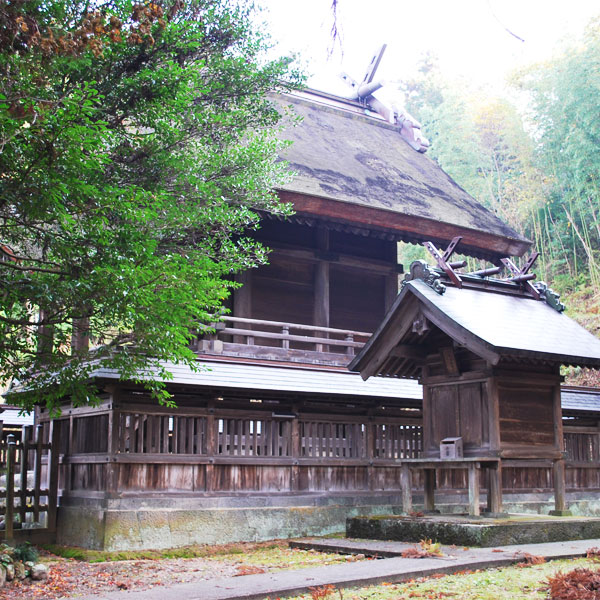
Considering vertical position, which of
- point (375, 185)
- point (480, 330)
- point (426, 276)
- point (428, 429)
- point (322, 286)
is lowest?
point (428, 429)

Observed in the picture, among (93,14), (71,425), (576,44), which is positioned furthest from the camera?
(576,44)

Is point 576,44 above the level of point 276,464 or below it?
above

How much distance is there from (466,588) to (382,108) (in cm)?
2013

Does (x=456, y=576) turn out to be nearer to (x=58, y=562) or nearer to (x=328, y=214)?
(x=58, y=562)

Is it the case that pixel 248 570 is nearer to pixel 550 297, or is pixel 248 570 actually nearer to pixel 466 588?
pixel 466 588

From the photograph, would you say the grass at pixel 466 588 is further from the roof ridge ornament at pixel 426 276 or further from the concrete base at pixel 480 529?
the roof ridge ornament at pixel 426 276

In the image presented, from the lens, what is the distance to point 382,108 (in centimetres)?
2473

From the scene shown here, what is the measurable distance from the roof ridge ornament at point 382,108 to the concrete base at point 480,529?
1511 cm

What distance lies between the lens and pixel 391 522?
1023 centimetres

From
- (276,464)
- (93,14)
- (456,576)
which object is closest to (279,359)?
(276,464)

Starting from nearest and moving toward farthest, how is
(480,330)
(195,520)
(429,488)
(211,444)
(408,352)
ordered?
1. (480,330)
2. (429,488)
3. (408,352)
4. (195,520)
5. (211,444)

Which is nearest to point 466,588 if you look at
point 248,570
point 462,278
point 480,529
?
point 480,529

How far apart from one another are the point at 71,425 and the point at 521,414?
7626mm

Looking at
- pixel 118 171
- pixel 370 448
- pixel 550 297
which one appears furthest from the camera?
pixel 370 448
